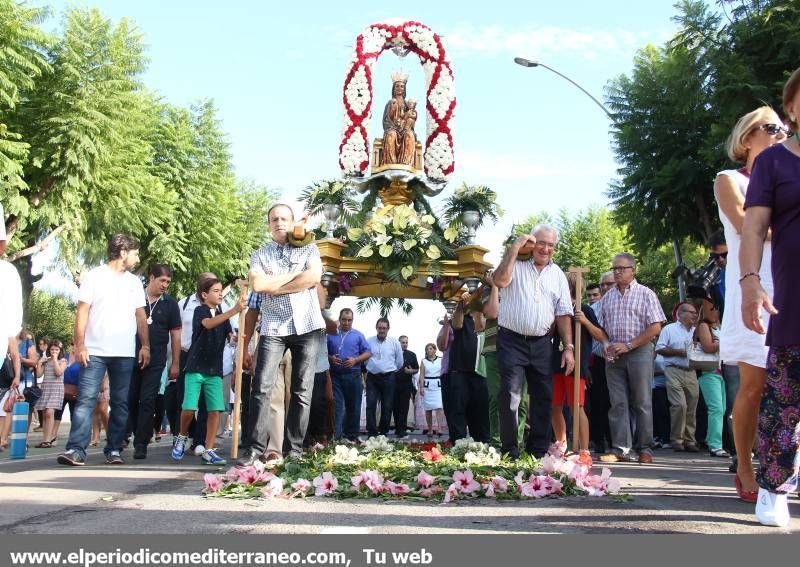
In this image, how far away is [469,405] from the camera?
10664 millimetres

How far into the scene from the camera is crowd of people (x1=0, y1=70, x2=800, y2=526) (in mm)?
4453

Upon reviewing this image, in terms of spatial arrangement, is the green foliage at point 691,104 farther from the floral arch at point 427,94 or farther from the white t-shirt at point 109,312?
the white t-shirt at point 109,312

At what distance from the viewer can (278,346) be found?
7.31 metres

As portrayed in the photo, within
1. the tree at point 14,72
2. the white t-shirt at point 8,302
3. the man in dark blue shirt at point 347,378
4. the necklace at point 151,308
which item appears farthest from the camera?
the tree at point 14,72

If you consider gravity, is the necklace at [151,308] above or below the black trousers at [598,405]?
above

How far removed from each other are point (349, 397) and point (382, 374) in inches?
142

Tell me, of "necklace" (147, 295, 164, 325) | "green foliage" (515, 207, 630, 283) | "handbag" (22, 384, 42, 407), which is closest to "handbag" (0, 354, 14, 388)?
"necklace" (147, 295, 164, 325)

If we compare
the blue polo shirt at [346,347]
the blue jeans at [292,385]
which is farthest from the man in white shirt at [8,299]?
the blue polo shirt at [346,347]

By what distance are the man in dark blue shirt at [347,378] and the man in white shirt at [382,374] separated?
2.93 meters

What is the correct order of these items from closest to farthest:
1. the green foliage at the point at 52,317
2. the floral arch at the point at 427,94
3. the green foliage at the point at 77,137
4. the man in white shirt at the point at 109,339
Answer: the man in white shirt at the point at 109,339 → the floral arch at the point at 427,94 → the green foliage at the point at 77,137 → the green foliage at the point at 52,317

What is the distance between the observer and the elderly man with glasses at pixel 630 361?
9477mm

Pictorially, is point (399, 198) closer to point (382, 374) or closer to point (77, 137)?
point (382, 374)

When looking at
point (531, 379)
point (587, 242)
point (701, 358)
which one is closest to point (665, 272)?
point (587, 242)
